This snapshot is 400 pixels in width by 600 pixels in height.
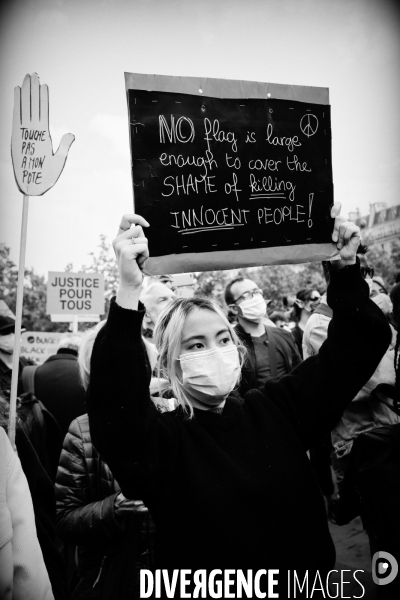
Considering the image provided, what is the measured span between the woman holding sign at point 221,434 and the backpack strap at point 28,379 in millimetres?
2391

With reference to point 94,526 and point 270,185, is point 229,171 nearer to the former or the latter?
point 270,185

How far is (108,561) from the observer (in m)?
2.27

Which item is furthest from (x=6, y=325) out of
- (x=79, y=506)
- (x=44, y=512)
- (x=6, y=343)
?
(x=44, y=512)

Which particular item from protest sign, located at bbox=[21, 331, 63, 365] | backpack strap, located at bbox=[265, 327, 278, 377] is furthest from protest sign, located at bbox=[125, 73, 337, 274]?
protest sign, located at bbox=[21, 331, 63, 365]

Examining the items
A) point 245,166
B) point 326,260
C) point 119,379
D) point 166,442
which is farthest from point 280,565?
point 245,166

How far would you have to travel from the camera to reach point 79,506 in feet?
7.94

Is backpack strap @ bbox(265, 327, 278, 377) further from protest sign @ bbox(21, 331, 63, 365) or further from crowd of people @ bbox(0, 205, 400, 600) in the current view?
protest sign @ bbox(21, 331, 63, 365)

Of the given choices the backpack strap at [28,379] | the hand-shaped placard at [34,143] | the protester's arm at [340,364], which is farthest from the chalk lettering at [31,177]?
the backpack strap at [28,379]

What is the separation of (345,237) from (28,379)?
10.1 feet

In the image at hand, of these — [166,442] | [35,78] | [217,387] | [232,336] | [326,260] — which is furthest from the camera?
[35,78]

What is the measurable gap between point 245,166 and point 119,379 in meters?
1.11

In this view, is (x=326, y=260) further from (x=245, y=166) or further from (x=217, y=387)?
(x=217, y=387)

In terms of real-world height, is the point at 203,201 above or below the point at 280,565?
above

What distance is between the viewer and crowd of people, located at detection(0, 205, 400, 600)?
160 centimetres
